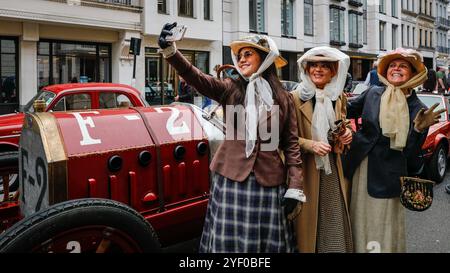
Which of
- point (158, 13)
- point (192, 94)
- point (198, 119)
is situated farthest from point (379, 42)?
point (198, 119)

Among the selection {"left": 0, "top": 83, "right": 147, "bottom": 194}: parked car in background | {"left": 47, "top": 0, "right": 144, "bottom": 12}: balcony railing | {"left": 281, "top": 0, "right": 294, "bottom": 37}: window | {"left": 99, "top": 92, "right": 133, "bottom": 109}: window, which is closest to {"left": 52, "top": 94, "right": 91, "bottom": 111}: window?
{"left": 0, "top": 83, "right": 147, "bottom": 194}: parked car in background

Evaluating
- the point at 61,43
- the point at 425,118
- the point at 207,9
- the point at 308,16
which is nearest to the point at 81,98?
the point at 425,118

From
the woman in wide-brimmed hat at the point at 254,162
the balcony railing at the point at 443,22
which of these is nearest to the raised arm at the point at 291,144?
the woman in wide-brimmed hat at the point at 254,162

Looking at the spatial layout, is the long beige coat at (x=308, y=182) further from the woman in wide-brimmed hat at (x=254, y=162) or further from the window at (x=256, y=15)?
the window at (x=256, y=15)

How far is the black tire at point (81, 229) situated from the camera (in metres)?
2.22

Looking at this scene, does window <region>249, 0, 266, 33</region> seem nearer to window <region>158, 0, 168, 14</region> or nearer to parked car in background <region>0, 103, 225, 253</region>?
window <region>158, 0, 168, 14</region>

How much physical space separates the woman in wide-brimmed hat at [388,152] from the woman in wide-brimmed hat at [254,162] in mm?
644

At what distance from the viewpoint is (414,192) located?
303cm

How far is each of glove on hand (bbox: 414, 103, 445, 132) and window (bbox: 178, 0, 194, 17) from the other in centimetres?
1909

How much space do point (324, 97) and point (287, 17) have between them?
83.1 ft

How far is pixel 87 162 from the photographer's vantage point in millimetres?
3018

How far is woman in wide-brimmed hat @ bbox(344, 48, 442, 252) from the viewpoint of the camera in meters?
3.04

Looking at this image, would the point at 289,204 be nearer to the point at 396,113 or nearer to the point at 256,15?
the point at 396,113

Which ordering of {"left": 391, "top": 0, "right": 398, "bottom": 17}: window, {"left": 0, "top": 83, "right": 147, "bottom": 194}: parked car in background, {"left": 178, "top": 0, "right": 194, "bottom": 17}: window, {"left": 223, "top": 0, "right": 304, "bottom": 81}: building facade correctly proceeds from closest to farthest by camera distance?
{"left": 0, "top": 83, "right": 147, "bottom": 194}: parked car in background
{"left": 178, "top": 0, "right": 194, "bottom": 17}: window
{"left": 223, "top": 0, "right": 304, "bottom": 81}: building facade
{"left": 391, "top": 0, "right": 398, "bottom": 17}: window
